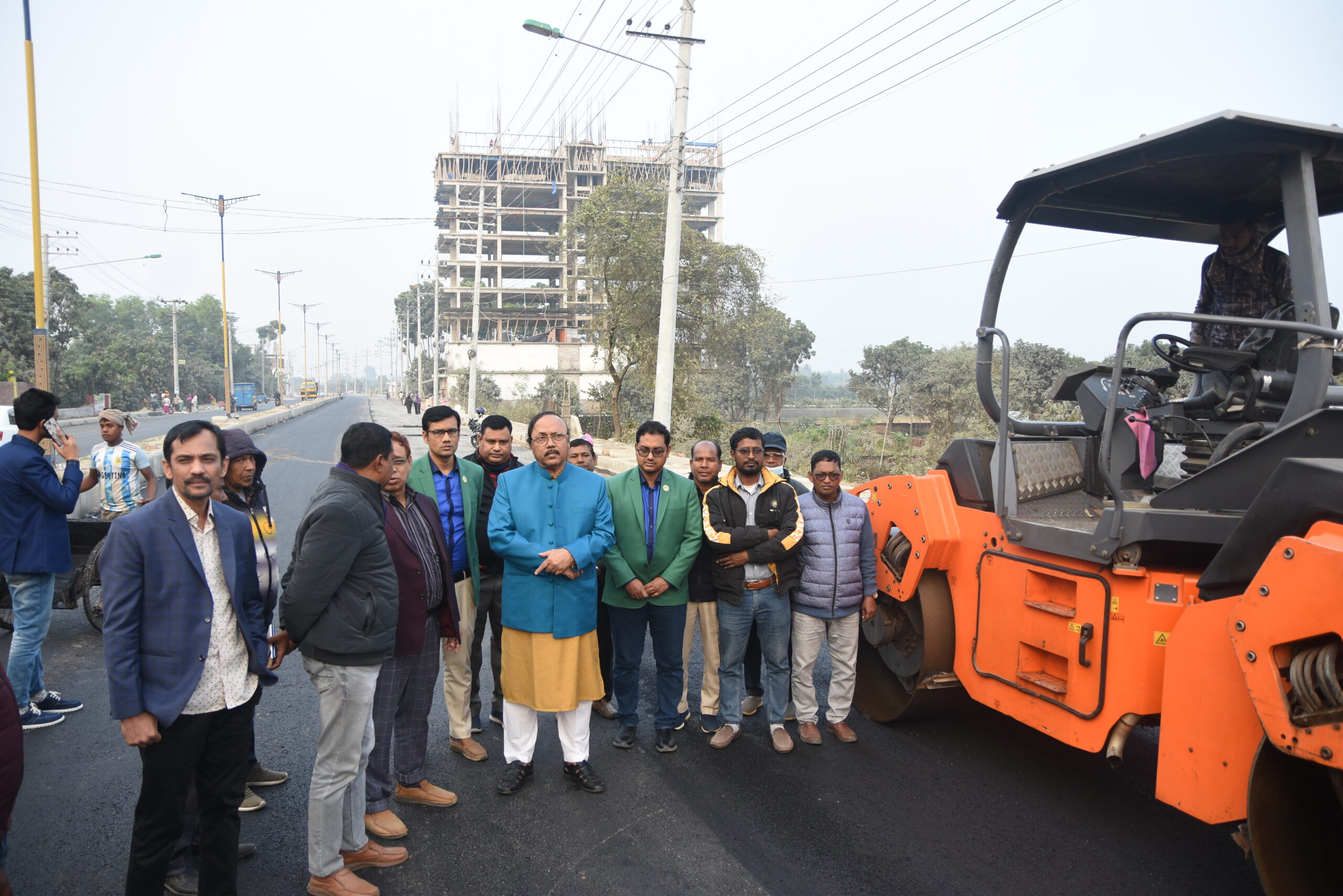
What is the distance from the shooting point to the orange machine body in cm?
237

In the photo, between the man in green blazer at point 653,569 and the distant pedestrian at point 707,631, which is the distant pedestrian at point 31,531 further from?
the distant pedestrian at point 707,631

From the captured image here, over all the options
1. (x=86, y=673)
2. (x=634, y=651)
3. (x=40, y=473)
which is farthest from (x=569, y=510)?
(x=86, y=673)

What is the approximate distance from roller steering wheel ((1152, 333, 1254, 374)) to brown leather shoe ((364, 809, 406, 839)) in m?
4.06

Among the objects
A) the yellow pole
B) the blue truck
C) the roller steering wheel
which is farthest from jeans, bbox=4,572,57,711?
the blue truck

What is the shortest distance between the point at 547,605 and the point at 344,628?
1141 mm

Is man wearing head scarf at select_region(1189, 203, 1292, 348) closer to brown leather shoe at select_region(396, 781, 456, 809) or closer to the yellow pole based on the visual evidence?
brown leather shoe at select_region(396, 781, 456, 809)

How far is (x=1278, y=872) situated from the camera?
2.57 metres

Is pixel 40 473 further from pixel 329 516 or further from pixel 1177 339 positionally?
pixel 1177 339

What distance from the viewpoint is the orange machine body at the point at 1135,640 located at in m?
2.37

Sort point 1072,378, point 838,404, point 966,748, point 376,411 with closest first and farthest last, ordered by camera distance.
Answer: point 1072,378 → point 966,748 → point 376,411 → point 838,404

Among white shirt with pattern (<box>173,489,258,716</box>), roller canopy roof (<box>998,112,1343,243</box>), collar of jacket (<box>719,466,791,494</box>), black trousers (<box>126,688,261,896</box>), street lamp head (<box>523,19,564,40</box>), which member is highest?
street lamp head (<box>523,19,564,40</box>)

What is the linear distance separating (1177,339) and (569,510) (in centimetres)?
302

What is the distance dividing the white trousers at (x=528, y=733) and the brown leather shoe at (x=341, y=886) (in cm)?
103

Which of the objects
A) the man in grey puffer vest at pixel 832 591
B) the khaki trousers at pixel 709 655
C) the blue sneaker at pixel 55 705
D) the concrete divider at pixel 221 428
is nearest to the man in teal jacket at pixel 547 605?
the khaki trousers at pixel 709 655
